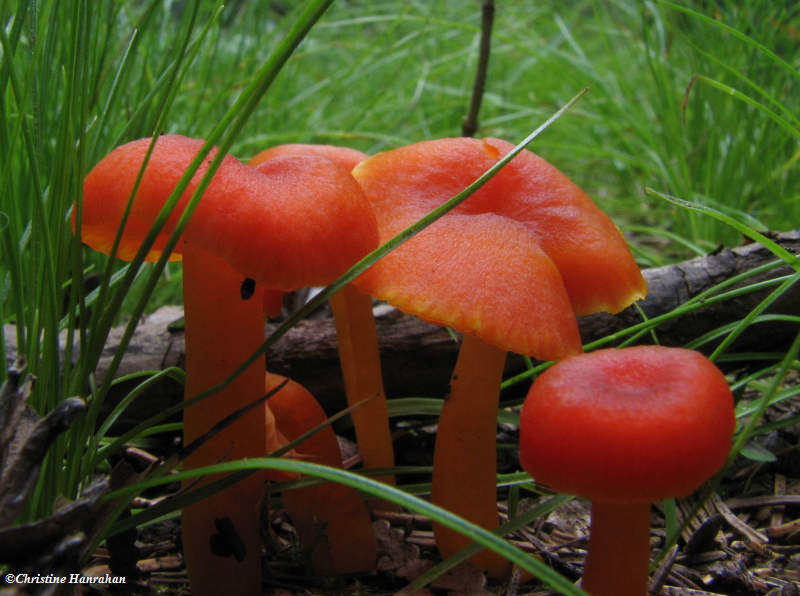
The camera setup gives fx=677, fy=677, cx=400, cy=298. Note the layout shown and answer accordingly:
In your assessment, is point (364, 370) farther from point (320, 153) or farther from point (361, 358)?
point (320, 153)

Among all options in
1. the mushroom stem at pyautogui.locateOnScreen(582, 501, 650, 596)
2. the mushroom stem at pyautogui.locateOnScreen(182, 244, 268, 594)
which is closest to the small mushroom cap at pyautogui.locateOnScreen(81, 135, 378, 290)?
the mushroom stem at pyautogui.locateOnScreen(182, 244, 268, 594)

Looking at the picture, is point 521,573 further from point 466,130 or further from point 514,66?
point 514,66

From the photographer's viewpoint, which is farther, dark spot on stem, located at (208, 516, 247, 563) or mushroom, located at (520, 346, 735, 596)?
dark spot on stem, located at (208, 516, 247, 563)

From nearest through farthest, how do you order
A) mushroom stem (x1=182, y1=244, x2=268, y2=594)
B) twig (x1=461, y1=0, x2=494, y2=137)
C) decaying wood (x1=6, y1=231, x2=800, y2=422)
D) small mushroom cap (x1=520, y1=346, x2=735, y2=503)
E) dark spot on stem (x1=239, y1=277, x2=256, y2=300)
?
1. small mushroom cap (x1=520, y1=346, x2=735, y2=503)
2. dark spot on stem (x1=239, y1=277, x2=256, y2=300)
3. mushroom stem (x1=182, y1=244, x2=268, y2=594)
4. decaying wood (x1=6, y1=231, x2=800, y2=422)
5. twig (x1=461, y1=0, x2=494, y2=137)

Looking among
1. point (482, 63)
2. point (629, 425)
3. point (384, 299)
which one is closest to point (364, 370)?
point (384, 299)

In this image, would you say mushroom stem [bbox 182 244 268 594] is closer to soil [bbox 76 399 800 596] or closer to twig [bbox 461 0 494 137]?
soil [bbox 76 399 800 596]

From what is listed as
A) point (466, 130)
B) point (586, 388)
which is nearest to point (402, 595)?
point (586, 388)

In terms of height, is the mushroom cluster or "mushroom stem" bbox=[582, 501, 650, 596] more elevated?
the mushroom cluster
